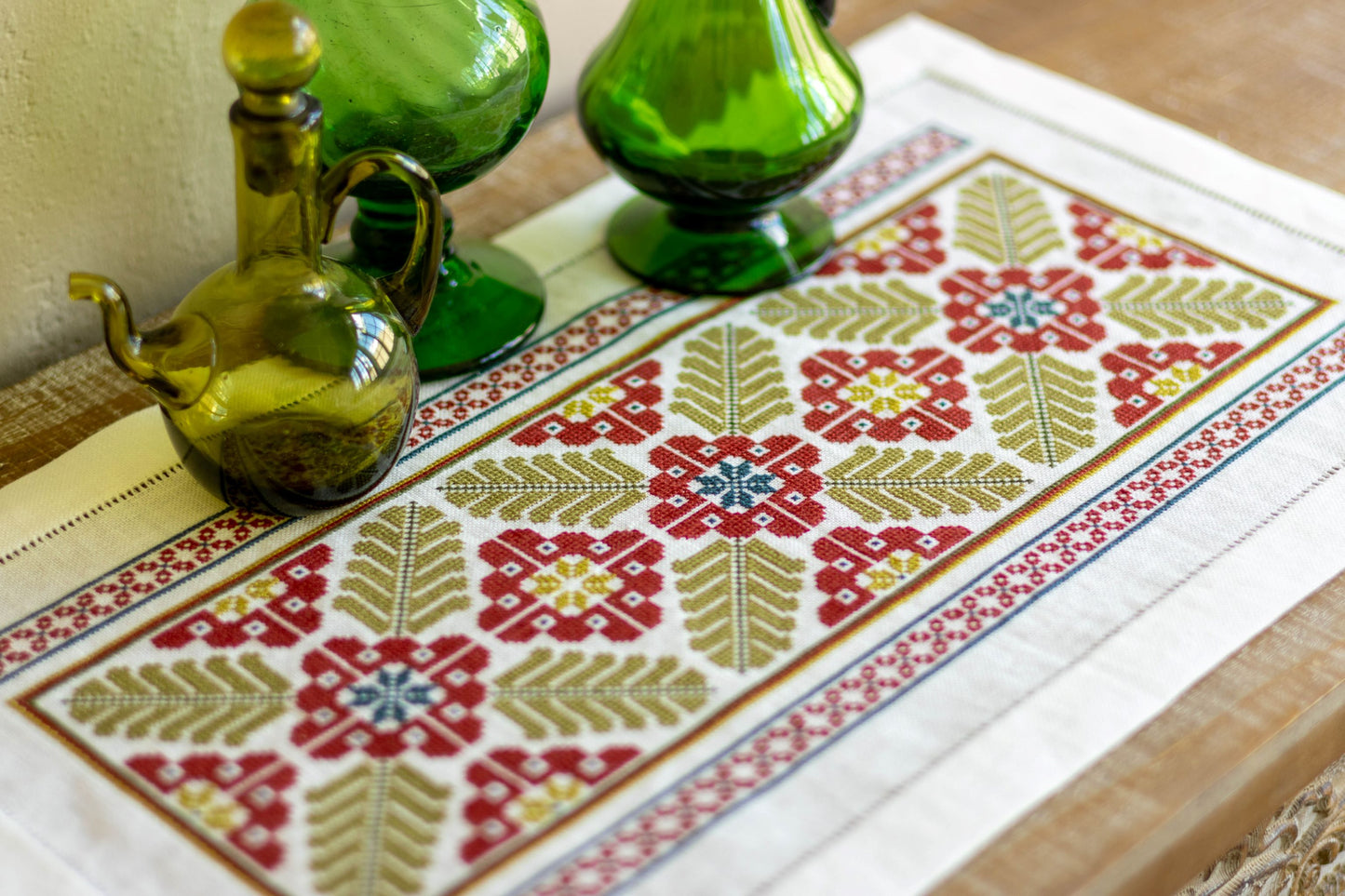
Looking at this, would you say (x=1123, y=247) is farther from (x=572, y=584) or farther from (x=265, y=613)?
(x=265, y=613)

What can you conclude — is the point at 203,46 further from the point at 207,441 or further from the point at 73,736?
the point at 73,736

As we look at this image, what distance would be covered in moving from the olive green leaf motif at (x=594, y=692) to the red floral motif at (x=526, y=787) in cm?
1

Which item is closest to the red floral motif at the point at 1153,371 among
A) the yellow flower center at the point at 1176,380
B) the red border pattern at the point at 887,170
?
the yellow flower center at the point at 1176,380

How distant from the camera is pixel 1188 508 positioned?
0.73 m

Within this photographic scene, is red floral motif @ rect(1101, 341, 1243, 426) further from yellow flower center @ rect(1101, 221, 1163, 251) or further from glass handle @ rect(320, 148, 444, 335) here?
glass handle @ rect(320, 148, 444, 335)

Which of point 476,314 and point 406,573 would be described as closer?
point 406,573

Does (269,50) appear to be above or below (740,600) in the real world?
above

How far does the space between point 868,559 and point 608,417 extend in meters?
0.17

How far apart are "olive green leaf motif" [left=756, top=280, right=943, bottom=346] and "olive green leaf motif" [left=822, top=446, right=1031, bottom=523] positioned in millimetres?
104

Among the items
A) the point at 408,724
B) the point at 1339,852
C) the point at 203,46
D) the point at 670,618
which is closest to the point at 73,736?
the point at 408,724

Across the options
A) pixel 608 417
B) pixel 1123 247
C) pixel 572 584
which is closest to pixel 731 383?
pixel 608 417

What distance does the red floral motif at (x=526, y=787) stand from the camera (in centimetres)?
59

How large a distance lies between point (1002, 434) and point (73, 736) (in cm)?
46

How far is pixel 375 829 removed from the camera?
0.58 m
